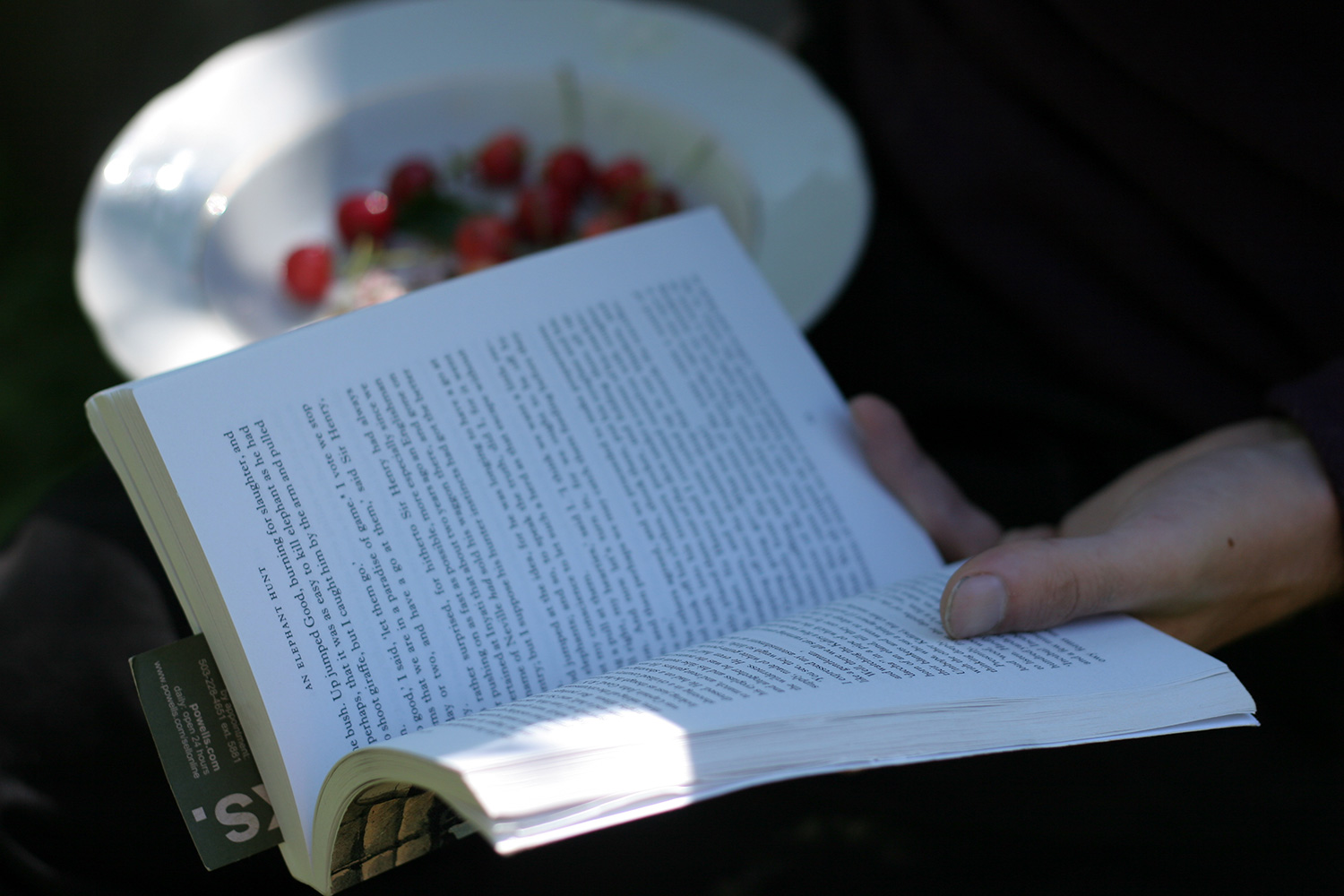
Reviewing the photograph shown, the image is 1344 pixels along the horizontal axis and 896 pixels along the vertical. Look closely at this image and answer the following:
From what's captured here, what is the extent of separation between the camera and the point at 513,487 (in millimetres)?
579

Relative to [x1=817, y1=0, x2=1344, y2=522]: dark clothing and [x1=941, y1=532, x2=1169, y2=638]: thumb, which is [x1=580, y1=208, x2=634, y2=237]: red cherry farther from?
[x1=941, y1=532, x2=1169, y2=638]: thumb

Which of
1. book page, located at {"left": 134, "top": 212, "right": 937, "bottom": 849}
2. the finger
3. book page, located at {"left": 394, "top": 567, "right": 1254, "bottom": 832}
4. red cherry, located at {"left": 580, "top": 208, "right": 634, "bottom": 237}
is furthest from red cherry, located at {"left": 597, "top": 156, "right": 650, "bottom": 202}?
book page, located at {"left": 394, "top": 567, "right": 1254, "bottom": 832}

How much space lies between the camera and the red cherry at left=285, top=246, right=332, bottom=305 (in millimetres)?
1003

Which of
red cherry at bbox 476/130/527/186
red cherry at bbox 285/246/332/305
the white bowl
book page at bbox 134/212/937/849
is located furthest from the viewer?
red cherry at bbox 476/130/527/186

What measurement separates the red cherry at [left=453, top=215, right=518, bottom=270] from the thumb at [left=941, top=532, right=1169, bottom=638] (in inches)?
26.0

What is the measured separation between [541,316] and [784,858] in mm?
529

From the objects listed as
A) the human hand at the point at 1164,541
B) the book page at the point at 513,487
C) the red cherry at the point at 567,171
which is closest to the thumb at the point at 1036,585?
the human hand at the point at 1164,541

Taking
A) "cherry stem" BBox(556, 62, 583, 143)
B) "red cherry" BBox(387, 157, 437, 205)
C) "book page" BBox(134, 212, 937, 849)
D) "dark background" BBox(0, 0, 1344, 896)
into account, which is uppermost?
"cherry stem" BBox(556, 62, 583, 143)

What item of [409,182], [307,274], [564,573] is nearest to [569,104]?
[409,182]

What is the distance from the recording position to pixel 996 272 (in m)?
0.84

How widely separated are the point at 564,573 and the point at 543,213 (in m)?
0.59

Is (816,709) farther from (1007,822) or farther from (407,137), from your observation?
(407,137)

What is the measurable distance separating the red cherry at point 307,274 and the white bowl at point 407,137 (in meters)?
0.02

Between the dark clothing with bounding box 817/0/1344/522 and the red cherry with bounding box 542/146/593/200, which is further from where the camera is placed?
the red cherry with bounding box 542/146/593/200
